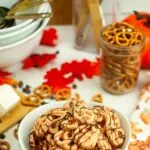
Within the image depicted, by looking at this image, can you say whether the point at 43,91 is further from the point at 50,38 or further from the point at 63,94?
the point at 50,38

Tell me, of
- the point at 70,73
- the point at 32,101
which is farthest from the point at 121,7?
the point at 32,101

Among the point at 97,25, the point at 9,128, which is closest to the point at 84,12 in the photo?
the point at 97,25

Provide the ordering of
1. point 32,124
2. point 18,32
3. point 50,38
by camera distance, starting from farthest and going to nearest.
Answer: point 50,38, point 18,32, point 32,124

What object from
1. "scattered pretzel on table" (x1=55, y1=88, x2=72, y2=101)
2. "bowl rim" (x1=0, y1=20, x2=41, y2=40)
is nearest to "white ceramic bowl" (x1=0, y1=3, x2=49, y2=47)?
"bowl rim" (x1=0, y1=20, x2=41, y2=40)

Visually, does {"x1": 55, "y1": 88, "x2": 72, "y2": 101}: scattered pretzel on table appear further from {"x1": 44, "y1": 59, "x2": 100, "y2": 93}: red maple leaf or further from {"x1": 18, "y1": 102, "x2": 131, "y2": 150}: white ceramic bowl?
{"x1": 18, "y1": 102, "x2": 131, "y2": 150}: white ceramic bowl

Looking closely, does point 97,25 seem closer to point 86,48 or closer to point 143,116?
point 86,48
